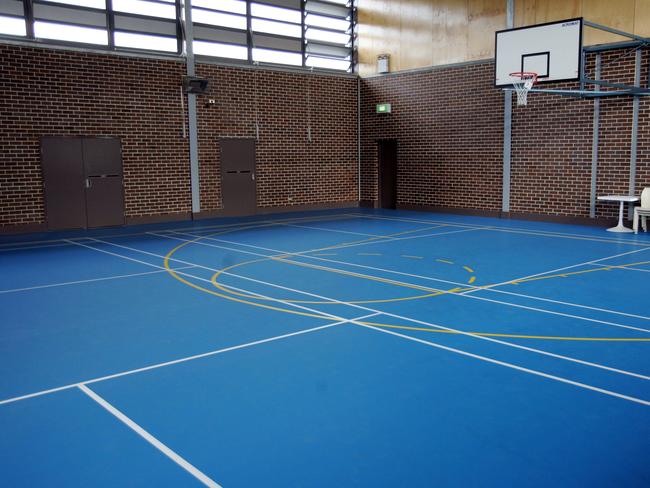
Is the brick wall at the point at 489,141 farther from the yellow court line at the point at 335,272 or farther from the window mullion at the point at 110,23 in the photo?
the yellow court line at the point at 335,272

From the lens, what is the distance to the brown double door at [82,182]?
14820mm

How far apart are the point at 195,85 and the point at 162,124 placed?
1340 millimetres

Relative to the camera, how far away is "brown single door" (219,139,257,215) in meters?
17.7

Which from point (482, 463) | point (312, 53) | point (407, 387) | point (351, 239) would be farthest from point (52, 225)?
point (482, 463)

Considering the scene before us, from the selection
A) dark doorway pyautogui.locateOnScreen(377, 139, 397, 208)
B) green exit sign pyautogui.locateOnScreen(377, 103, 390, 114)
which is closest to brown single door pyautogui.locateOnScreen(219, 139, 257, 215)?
green exit sign pyautogui.locateOnScreen(377, 103, 390, 114)

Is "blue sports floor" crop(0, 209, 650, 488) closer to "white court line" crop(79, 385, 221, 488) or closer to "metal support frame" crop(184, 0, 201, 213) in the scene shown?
"white court line" crop(79, 385, 221, 488)

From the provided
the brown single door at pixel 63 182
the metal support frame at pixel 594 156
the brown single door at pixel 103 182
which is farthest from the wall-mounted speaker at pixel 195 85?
the metal support frame at pixel 594 156

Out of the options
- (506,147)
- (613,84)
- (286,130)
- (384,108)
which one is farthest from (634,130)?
(286,130)

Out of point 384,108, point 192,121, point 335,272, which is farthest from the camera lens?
point 384,108

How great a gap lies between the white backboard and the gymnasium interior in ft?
0.20

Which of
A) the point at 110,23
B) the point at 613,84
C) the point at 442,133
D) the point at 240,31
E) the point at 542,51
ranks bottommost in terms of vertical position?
the point at 442,133

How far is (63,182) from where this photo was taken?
49.2 feet

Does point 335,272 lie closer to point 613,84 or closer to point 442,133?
point 613,84

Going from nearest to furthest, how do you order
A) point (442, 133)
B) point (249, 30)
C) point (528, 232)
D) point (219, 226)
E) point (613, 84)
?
point (613, 84), point (528, 232), point (219, 226), point (249, 30), point (442, 133)
